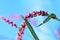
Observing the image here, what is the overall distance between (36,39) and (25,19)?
4 centimetres

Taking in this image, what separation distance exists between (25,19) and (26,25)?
0.01m

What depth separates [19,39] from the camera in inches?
5.4

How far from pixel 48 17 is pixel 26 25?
45mm

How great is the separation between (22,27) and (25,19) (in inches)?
0.8

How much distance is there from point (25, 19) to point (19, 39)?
39 millimetres

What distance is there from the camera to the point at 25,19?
0.16 metres

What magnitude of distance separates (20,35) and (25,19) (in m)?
0.03

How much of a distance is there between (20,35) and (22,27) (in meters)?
0.01

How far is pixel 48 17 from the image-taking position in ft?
0.56

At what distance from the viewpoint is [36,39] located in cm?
15

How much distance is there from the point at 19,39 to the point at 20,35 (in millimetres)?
11

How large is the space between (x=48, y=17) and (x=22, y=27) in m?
0.05

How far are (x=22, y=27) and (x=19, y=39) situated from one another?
0.02 meters

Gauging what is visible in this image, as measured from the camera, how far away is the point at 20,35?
0.15 metres
